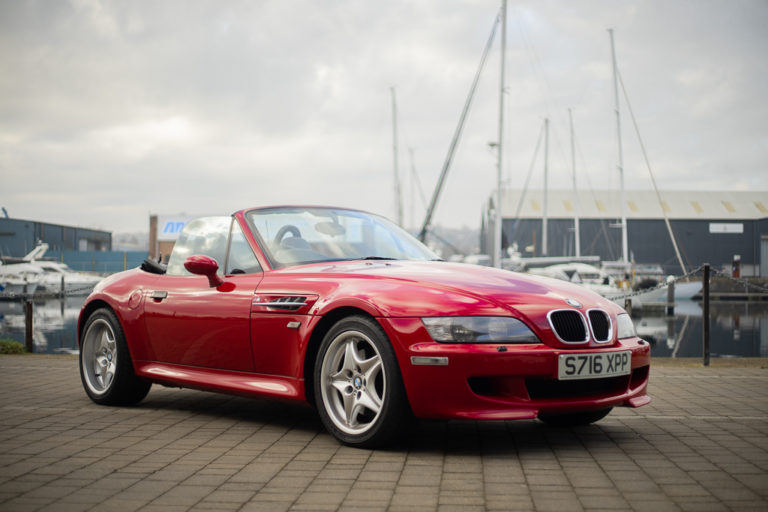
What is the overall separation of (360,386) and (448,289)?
2.28 feet

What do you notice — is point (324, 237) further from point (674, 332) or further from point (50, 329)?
point (674, 332)

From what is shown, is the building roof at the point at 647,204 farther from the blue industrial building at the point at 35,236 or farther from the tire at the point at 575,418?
the tire at the point at 575,418

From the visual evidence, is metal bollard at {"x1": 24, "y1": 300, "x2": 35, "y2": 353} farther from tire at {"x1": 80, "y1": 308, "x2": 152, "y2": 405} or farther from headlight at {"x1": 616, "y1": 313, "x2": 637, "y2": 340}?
headlight at {"x1": 616, "y1": 313, "x2": 637, "y2": 340}

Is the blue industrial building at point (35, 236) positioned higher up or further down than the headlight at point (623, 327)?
higher up

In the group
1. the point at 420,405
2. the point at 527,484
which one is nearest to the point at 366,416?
the point at 420,405

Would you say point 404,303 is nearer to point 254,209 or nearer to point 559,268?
point 254,209

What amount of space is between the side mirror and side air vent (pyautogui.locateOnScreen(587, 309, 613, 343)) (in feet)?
7.58

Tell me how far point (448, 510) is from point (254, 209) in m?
2.94

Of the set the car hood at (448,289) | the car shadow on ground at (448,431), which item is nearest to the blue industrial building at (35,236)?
the car shadow on ground at (448,431)

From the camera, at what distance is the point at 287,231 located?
16.9 feet

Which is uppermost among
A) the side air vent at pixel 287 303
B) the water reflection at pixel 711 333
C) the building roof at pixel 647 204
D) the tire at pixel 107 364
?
the building roof at pixel 647 204

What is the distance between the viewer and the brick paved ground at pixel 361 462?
10.1 ft

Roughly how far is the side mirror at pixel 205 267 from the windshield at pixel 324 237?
35cm

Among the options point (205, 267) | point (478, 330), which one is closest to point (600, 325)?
point (478, 330)
